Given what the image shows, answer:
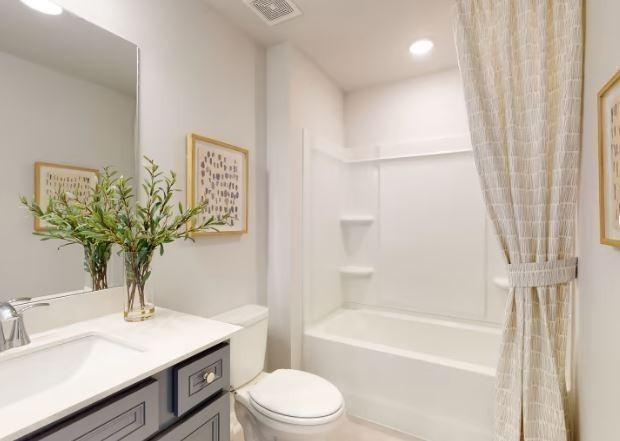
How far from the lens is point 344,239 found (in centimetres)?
288

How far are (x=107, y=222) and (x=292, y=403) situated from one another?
110 centimetres

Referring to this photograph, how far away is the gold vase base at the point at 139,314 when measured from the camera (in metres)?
1.23

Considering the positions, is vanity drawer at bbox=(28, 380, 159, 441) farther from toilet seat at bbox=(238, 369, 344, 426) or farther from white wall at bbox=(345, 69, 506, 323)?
white wall at bbox=(345, 69, 506, 323)

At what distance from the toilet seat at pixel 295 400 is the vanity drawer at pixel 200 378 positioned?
39 cm

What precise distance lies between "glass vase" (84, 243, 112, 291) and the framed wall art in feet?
5.62

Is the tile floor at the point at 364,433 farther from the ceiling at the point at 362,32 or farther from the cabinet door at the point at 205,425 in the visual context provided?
the ceiling at the point at 362,32

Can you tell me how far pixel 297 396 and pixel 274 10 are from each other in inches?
82.1

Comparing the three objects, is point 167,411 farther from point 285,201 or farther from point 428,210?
point 428,210

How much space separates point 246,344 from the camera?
170cm

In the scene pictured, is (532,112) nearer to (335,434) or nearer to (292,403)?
(292,403)

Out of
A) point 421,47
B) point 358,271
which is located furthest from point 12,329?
point 421,47

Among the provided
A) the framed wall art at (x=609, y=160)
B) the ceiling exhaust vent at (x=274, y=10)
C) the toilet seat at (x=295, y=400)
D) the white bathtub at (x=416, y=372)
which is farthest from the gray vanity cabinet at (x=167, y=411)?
the ceiling exhaust vent at (x=274, y=10)

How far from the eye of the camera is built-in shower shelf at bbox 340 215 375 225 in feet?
9.11

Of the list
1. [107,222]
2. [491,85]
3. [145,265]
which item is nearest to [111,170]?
[107,222]
